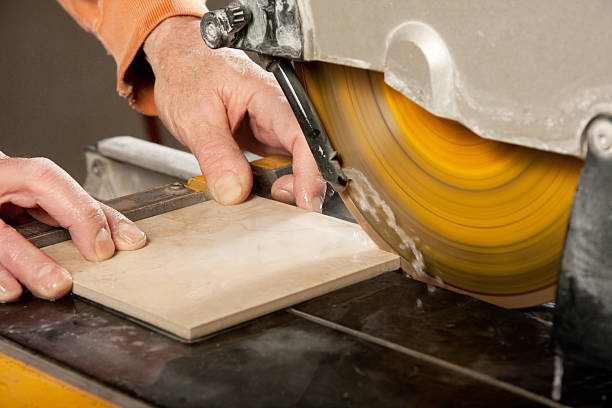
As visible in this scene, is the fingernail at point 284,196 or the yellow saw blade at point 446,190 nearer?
the yellow saw blade at point 446,190

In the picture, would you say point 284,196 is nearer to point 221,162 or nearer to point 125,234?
point 221,162

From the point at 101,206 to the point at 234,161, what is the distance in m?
0.34

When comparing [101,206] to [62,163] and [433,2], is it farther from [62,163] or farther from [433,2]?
[62,163]

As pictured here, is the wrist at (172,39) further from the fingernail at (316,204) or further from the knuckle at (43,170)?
the knuckle at (43,170)

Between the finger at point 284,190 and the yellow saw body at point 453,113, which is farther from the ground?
the yellow saw body at point 453,113

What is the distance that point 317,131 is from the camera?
1357 millimetres

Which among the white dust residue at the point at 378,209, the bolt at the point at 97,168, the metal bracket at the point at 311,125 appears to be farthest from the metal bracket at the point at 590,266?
the bolt at the point at 97,168

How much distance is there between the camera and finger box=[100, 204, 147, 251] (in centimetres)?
144

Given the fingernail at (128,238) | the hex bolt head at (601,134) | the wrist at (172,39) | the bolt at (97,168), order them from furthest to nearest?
the bolt at (97,168), the wrist at (172,39), the fingernail at (128,238), the hex bolt head at (601,134)

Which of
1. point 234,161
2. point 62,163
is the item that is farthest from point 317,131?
point 62,163

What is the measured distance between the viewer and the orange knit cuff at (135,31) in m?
2.12

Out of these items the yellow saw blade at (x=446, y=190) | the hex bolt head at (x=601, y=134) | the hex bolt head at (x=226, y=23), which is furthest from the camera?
the hex bolt head at (x=226, y=23)

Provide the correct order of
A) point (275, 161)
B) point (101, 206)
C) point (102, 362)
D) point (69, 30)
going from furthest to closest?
point (69, 30) < point (275, 161) < point (101, 206) < point (102, 362)

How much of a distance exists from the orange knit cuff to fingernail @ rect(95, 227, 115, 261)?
2.86 ft
